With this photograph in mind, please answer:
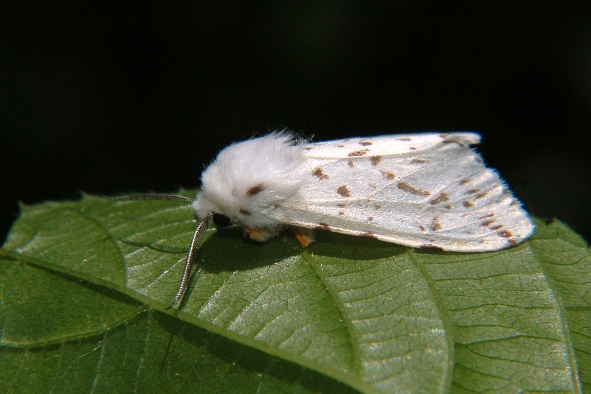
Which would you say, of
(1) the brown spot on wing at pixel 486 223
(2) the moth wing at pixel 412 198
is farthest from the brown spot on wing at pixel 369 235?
(1) the brown spot on wing at pixel 486 223

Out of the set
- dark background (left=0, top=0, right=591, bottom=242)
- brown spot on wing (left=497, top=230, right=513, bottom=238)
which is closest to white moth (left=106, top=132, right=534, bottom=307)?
brown spot on wing (left=497, top=230, right=513, bottom=238)

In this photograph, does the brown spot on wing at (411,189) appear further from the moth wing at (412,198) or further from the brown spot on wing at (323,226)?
the brown spot on wing at (323,226)

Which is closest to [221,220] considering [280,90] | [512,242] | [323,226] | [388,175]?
[323,226]

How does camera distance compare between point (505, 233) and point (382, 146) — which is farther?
point (382, 146)

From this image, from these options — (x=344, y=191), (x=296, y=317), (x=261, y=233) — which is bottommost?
(x=296, y=317)

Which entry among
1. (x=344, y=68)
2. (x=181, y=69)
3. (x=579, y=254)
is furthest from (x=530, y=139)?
(x=181, y=69)

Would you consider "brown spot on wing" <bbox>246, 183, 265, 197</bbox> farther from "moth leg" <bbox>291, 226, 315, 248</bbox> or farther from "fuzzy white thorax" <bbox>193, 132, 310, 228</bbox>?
"moth leg" <bbox>291, 226, 315, 248</bbox>

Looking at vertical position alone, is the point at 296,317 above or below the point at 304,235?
below

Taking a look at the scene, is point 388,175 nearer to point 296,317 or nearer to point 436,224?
point 436,224
